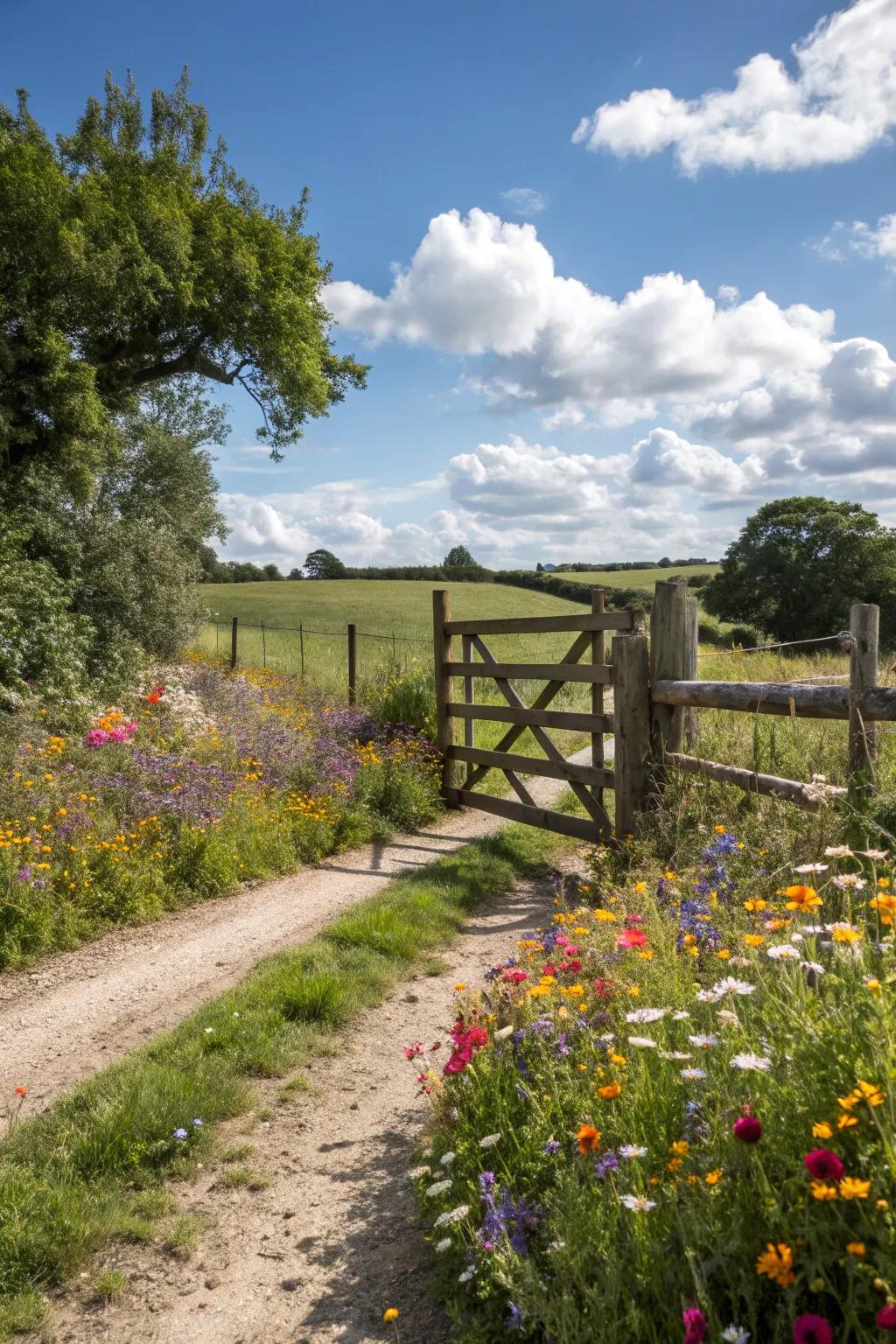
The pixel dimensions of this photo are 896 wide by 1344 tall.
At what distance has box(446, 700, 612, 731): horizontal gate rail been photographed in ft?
25.8

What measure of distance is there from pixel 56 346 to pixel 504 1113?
14.3 meters

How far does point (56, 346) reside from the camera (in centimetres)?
1356

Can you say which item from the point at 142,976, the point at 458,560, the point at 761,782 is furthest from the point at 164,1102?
the point at 458,560

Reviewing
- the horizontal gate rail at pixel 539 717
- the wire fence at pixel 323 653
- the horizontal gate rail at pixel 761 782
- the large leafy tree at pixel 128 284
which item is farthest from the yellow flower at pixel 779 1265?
the large leafy tree at pixel 128 284

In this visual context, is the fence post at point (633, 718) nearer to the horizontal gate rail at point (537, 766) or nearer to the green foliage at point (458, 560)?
the horizontal gate rail at point (537, 766)

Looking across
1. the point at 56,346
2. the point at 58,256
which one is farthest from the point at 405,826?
the point at 58,256

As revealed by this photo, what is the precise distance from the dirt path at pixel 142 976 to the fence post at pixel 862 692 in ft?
13.5

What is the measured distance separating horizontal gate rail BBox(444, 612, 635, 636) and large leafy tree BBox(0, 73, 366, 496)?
8.53m

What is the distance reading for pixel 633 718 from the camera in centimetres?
729

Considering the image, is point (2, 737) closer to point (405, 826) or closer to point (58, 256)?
point (405, 826)

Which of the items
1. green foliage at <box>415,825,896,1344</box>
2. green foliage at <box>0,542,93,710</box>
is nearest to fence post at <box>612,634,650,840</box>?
green foliage at <box>415,825,896,1344</box>

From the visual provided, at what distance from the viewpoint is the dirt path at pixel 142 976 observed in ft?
15.7

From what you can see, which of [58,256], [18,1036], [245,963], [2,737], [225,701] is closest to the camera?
[18,1036]

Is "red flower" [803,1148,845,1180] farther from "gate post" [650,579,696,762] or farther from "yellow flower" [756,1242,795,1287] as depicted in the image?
"gate post" [650,579,696,762]
